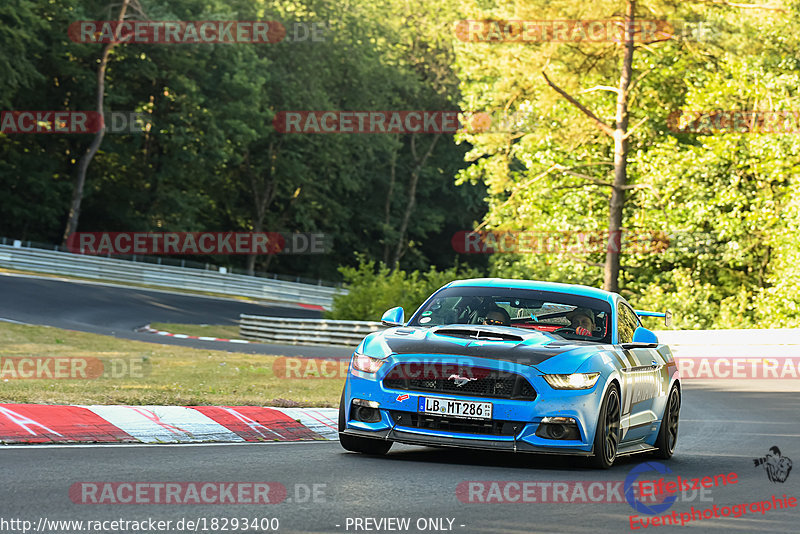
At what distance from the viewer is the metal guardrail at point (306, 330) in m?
32.0

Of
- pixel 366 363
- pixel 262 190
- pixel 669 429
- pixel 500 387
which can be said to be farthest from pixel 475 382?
pixel 262 190

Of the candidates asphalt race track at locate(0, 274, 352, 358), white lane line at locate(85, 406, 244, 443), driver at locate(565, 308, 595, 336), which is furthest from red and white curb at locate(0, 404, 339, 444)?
asphalt race track at locate(0, 274, 352, 358)

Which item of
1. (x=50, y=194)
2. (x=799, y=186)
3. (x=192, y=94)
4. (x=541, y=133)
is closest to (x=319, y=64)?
(x=192, y=94)

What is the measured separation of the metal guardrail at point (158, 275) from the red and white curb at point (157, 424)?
111 ft

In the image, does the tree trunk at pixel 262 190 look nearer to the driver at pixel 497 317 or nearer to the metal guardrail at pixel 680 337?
the metal guardrail at pixel 680 337

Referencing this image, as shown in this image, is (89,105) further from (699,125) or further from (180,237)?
(699,125)

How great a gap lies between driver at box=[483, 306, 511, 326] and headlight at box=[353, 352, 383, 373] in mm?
1332

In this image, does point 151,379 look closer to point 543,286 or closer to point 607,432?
point 543,286

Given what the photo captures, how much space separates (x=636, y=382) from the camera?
10.2m

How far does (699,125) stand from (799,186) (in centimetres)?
501

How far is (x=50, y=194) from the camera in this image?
57250mm

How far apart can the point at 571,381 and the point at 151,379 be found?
9965 millimetres

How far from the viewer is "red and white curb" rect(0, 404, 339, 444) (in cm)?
992

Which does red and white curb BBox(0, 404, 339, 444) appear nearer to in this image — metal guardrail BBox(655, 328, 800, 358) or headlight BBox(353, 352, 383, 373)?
headlight BBox(353, 352, 383, 373)
